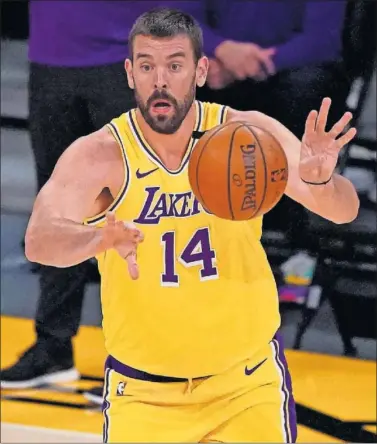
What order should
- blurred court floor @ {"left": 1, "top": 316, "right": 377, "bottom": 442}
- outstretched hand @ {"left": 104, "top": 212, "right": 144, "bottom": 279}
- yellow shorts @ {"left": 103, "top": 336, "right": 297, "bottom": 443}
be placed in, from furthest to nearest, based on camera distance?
blurred court floor @ {"left": 1, "top": 316, "right": 377, "bottom": 442}
yellow shorts @ {"left": 103, "top": 336, "right": 297, "bottom": 443}
outstretched hand @ {"left": 104, "top": 212, "right": 144, "bottom": 279}

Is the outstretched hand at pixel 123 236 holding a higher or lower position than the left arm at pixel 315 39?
lower

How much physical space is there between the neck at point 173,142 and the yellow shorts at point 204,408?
1.28 ft

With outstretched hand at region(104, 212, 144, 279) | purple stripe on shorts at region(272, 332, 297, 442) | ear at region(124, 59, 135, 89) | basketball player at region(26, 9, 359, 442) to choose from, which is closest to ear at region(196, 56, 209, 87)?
basketball player at region(26, 9, 359, 442)

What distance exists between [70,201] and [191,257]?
0.76 feet

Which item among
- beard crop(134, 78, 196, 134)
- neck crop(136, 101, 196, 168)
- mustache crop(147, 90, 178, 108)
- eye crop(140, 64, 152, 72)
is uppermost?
eye crop(140, 64, 152, 72)

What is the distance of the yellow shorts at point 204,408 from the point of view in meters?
1.67

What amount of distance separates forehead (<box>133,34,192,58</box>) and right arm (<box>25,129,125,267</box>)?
0.57 feet

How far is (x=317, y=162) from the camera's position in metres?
1.58

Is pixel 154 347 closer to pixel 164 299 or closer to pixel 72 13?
pixel 164 299

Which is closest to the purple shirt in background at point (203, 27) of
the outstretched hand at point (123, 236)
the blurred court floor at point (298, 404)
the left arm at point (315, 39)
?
the left arm at point (315, 39)

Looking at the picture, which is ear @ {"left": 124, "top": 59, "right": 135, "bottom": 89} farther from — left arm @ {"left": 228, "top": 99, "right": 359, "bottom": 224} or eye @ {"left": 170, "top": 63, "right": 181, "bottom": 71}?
left arm @ {"left": 228, "top": 99, "right": 359, "bottom": 224}

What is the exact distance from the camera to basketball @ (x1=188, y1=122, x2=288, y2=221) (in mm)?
1491

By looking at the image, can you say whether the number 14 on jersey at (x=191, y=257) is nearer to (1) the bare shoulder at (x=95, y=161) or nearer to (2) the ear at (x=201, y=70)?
(1) the bare shoulder at (x=95, y=161)

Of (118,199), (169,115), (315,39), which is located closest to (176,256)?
(118,199)
